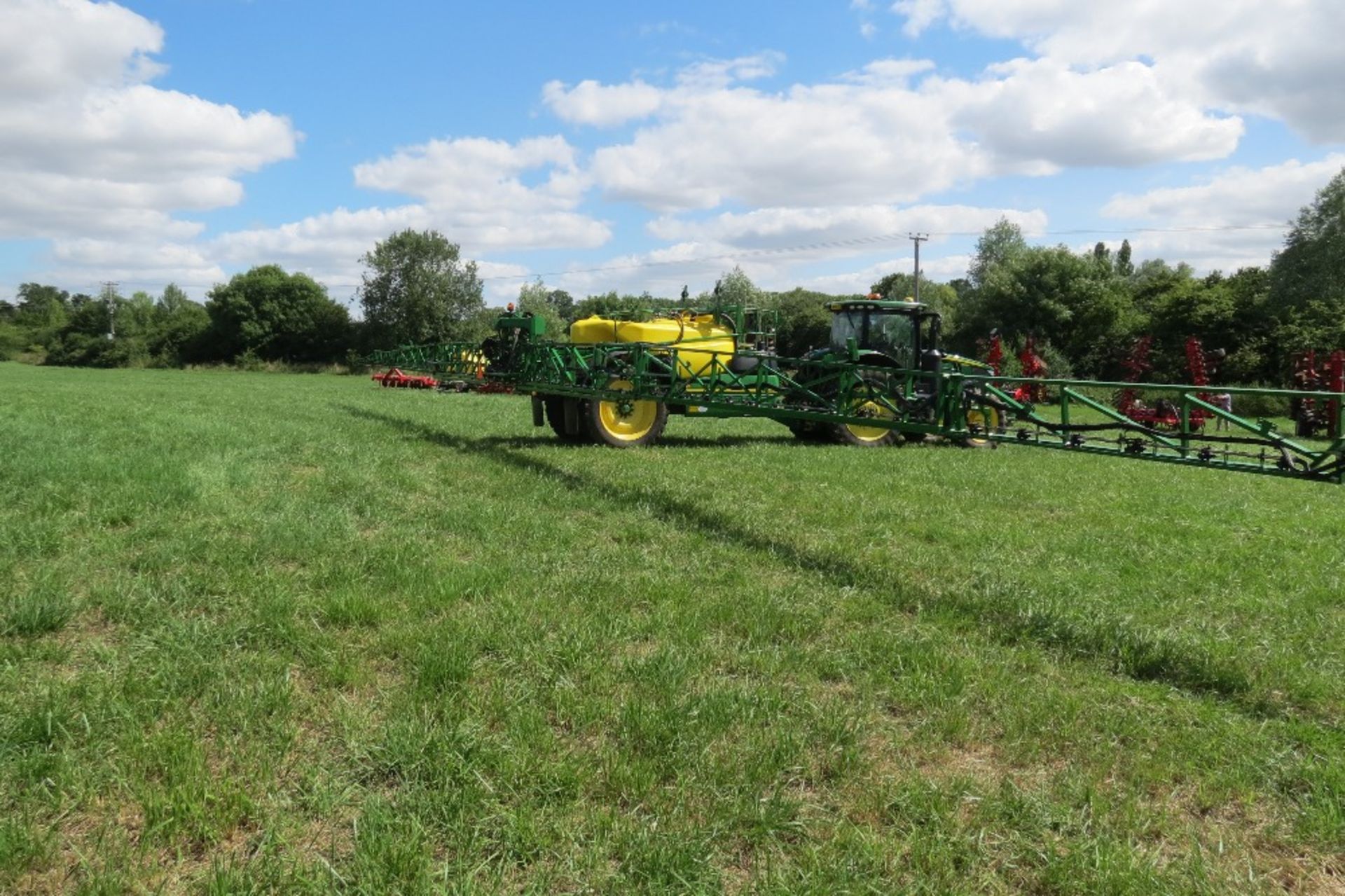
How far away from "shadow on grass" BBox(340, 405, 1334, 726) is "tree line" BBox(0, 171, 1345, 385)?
7889mm

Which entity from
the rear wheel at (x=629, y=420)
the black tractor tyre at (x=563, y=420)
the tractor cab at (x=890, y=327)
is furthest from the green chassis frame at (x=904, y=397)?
the tractor cab at (x=890, y=327)

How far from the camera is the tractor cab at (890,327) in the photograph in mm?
13492

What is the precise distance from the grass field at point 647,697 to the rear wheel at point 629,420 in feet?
14.9

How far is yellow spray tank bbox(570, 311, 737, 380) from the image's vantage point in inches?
508

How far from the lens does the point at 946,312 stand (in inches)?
2302

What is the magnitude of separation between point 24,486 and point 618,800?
6.61m

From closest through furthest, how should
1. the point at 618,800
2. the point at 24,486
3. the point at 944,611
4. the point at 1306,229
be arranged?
the point at 618,800 < the point at 944,611 < the point at 24,486 < the point at 1306,229

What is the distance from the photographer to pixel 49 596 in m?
4.29

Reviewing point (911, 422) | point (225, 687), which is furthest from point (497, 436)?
point (225, 687)

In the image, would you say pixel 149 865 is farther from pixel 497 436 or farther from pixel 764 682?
pixel 497 436

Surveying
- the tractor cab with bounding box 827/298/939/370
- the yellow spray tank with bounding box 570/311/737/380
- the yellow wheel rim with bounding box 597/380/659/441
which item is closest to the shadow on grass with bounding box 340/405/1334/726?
the yellow wheel rim with bounding box 597/380/659/441

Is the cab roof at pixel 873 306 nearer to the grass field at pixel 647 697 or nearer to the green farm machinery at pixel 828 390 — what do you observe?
the green farm machinery at pixel 828 390

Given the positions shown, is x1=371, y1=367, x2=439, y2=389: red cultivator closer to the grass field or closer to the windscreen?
the windscreen

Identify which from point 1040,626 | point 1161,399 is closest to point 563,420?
point 1040,626
